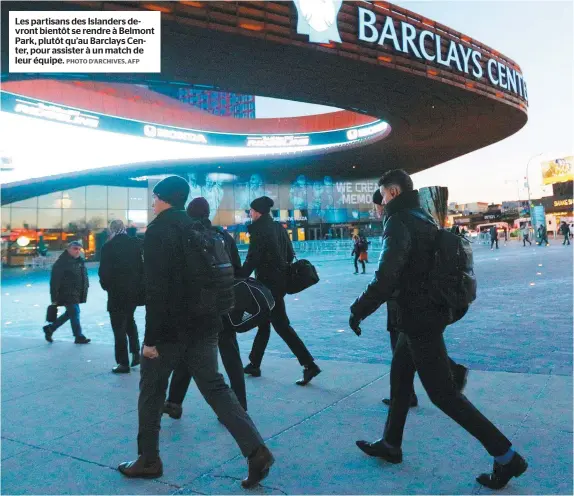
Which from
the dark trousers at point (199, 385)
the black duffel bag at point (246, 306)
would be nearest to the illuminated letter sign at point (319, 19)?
the black duffel bag at point (246, 306)

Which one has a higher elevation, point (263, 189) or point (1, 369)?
point (263, 189)

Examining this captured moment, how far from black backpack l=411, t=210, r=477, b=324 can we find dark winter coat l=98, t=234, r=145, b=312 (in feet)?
13.1

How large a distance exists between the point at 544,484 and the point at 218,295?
7.19ft

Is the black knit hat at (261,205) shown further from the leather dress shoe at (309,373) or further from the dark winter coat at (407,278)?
the dark winter coat at (407,278)

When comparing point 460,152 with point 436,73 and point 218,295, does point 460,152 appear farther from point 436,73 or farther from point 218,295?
point 218,295

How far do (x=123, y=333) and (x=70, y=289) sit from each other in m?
2.43

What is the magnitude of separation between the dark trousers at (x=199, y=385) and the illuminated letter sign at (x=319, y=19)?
10832mm

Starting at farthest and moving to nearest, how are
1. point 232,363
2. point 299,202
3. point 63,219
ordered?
point 299,202 < point 63,219 < point 232,363

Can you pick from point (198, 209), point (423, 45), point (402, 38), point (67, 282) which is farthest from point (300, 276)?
point (423, 45)

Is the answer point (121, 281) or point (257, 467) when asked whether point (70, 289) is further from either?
point (257, 467)

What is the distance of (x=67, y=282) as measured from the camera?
752 cm

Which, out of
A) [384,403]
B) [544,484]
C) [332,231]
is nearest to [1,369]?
[384,403]

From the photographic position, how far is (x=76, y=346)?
23.1 ft

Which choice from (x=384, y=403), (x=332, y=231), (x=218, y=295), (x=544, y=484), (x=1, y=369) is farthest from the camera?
(x=332, y=231)
